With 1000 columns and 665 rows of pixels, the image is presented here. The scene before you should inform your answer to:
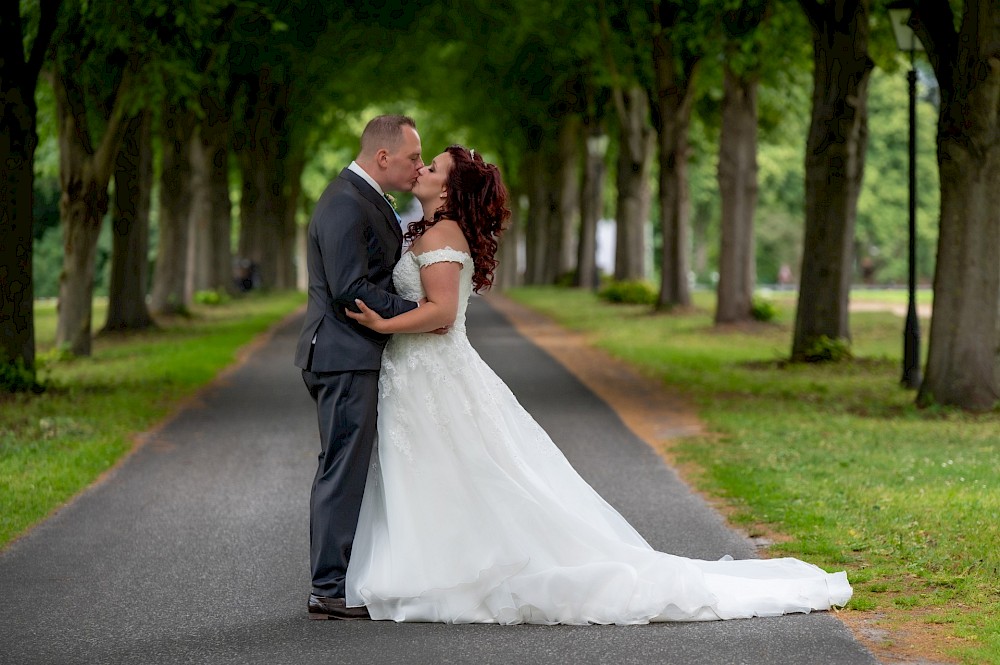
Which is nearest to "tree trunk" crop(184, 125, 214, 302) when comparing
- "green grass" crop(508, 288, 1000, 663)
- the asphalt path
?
"green grass" crop(508, 288, 1000, 663)

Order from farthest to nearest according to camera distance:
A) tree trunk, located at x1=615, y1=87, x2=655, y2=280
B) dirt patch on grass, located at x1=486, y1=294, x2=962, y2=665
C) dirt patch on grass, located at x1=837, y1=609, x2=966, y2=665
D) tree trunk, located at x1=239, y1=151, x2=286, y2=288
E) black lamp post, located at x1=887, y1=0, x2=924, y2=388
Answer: tree trunk, located at x1=239, y1=151, x2=286, y2=288 → tree trunk, located at x1=615, y1=87, x2=655, y2=280 → black lamp post, located at x1=887, y1=0, x2=924, y2=388 → dirt patch on grass, located at x1=486, y1=294, x2=962, y2=665 → dirt patch on grass, located at x1=837, y1=609, x2=966, y2=665

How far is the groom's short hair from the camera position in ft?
21.8

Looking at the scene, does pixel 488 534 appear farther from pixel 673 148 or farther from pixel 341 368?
pixel 673 148

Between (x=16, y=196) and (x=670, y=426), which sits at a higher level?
(x=16, y=196)

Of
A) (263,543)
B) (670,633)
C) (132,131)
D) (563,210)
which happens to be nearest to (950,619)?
(670,633)

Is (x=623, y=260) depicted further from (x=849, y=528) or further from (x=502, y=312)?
(x=849, y=528)

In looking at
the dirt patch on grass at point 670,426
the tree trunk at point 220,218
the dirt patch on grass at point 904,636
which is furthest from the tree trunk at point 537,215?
the dirt patch on grass at point 904,636

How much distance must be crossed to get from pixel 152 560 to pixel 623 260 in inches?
1252

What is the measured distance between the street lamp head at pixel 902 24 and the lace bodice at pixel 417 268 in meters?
11.2

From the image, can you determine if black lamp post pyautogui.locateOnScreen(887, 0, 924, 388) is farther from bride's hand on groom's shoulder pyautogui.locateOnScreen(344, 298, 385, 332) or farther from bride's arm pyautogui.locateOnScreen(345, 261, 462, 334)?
bride's hand on groom's shoulder pyautogui.locateOnScreen(344, 298, 385, 332)

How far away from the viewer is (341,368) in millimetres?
6641

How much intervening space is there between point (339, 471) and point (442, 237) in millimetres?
1109

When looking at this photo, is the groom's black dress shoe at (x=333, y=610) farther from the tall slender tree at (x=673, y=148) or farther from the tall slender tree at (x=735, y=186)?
the tall slender tree at (x=673, y=148)

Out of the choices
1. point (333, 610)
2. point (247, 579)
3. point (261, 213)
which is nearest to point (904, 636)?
point (333, 610)
